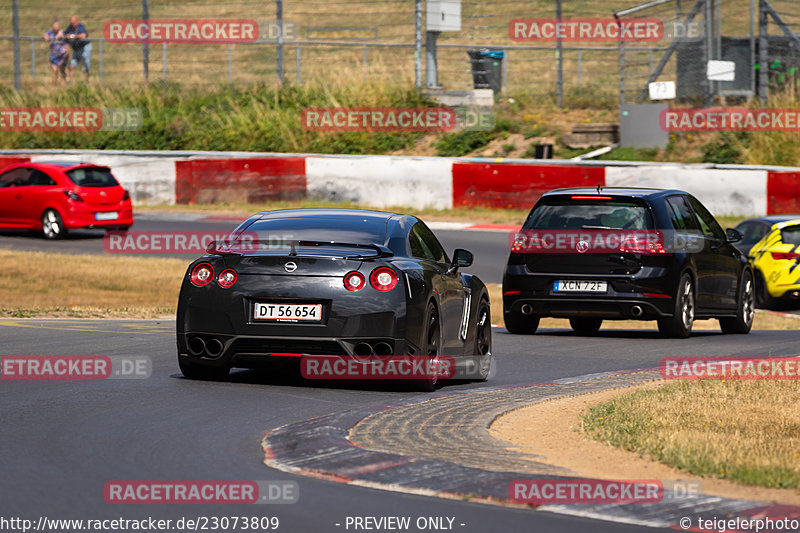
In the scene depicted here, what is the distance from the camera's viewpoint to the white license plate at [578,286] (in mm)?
15148

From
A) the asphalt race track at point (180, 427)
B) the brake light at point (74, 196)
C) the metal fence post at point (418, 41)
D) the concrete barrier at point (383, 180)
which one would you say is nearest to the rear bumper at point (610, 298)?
the asphalt race track at point (180, 427)

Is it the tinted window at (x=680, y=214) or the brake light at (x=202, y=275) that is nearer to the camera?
the brake light at (x=202, y=275)

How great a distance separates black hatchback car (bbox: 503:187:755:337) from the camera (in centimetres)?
1508

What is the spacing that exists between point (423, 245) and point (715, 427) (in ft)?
11.3

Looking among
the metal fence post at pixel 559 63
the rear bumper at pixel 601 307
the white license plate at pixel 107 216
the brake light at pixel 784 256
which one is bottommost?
the rear bumper at pixel 601 307

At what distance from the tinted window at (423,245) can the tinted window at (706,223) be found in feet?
18.1

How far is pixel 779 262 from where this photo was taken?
20375mm

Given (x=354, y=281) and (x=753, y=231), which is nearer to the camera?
(x=354, y=281)

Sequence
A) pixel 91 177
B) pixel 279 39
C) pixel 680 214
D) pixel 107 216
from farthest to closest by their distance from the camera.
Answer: pixel 279 39 → pixel 91 177 → pixel 107 216 → pixel 680 214

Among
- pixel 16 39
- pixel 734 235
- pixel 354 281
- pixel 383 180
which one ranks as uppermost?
pixel 16 39

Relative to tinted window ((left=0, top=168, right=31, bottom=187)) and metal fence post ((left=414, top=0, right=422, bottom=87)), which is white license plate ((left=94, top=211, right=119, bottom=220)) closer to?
tinted window ((left=0, top=168, right=31, bottom=187))

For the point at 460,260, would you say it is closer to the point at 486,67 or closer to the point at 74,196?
the point at 74,196

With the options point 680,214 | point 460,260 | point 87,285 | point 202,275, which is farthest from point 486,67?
point 202,275

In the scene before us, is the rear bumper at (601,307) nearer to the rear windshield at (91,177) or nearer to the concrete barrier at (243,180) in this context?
the rear windshield at (91,177)
